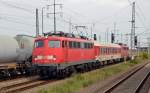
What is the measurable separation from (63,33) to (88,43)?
6.34 meters

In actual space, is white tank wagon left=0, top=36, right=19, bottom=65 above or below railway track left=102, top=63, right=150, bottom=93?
above

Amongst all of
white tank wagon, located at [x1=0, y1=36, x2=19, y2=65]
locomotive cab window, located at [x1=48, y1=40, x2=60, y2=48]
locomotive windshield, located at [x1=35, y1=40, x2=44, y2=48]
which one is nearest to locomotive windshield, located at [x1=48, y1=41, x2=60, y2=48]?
locomotive cab window, located at [x1=48, y1=40, x2=60, y2=48]

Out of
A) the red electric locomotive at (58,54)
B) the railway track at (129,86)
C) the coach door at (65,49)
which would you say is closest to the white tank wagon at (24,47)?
the red electric locomotive at (58,54)

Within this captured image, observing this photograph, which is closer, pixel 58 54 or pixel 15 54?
pixel 58 54

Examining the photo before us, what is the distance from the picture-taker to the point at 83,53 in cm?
3197

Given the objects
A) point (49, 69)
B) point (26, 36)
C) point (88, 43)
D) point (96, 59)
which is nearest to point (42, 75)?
point (49, 69)

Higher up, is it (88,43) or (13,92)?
(88,43)

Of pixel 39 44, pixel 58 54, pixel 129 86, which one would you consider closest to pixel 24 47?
pixel 39 44

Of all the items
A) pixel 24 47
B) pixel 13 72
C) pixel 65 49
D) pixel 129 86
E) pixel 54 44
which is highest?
pixel 54 44

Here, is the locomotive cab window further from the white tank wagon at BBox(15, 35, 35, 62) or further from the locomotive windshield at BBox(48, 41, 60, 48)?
the white tank wagon at BBox(15, 35, 35, 62)

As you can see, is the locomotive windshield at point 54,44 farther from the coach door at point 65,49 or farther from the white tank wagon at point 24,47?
the white tank wagon at point 24,47

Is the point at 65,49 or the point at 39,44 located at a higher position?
the point at 39,44

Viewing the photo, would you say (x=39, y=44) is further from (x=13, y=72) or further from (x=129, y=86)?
(x=129, y=86)

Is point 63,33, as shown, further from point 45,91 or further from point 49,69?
point 45,91
